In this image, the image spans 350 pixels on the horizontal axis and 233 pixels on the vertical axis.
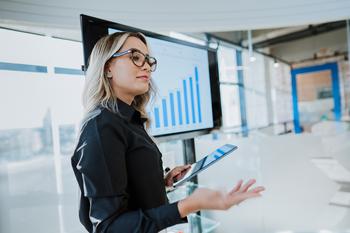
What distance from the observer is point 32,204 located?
4.43ft

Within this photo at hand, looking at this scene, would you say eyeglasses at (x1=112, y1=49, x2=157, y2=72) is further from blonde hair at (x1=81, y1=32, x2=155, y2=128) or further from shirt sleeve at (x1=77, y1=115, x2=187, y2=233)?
shirt sleeve at (x1=77, y1=115, x2=187, y2=233)

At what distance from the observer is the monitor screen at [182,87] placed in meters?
1.57

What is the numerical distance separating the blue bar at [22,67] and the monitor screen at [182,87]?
51cm

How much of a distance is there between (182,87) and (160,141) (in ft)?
1.39

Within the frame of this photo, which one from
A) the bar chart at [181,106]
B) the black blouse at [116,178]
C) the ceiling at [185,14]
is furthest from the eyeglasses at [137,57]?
the ceiling at [185,14]

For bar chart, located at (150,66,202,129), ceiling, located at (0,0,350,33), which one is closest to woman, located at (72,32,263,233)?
bar chart, located at (150,66,202,129)

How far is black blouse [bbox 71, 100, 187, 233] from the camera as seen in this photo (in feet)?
2.20

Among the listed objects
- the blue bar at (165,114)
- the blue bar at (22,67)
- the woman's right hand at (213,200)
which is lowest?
the woman's right hand at (213,200)

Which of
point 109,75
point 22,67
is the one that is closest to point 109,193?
point 109,75

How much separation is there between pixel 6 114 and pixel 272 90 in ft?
15.4

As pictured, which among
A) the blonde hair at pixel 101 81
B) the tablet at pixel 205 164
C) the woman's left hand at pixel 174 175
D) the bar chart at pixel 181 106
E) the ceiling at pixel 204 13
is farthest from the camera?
the bar chart at pixel 181 106

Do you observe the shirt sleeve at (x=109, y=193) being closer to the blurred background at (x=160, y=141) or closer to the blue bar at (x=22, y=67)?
the blurred background at (x=160, y=141)

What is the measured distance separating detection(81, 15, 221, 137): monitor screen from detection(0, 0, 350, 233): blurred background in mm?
159

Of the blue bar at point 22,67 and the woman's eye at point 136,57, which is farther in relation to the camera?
the blue bar at point 22,67
